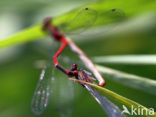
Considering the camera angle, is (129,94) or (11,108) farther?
(11,108)

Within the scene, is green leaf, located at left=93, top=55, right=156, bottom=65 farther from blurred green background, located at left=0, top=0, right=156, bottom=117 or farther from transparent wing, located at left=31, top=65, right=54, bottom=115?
transparent wing, located at left=31, top=65, right=54, bottom=115

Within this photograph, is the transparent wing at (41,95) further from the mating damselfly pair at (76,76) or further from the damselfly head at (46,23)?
the damselfly head at (46,23)

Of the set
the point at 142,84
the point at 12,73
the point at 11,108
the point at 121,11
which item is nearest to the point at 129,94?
the point at 142,84

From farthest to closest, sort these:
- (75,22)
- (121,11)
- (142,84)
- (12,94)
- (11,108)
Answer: (12,94) → (11,108) → (75,22) → (121,11) → (142,84)

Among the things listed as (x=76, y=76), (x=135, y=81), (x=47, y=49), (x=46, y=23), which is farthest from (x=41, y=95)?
(x=47, y=49)

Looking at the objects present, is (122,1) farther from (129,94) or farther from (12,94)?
(12,94)

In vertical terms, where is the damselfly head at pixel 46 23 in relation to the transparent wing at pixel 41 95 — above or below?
above

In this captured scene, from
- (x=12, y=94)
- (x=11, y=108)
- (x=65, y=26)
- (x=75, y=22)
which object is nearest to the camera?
(x=75, y=22)

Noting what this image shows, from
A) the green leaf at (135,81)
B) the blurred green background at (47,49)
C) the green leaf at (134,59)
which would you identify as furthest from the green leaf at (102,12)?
the green leaf at (135,81)
